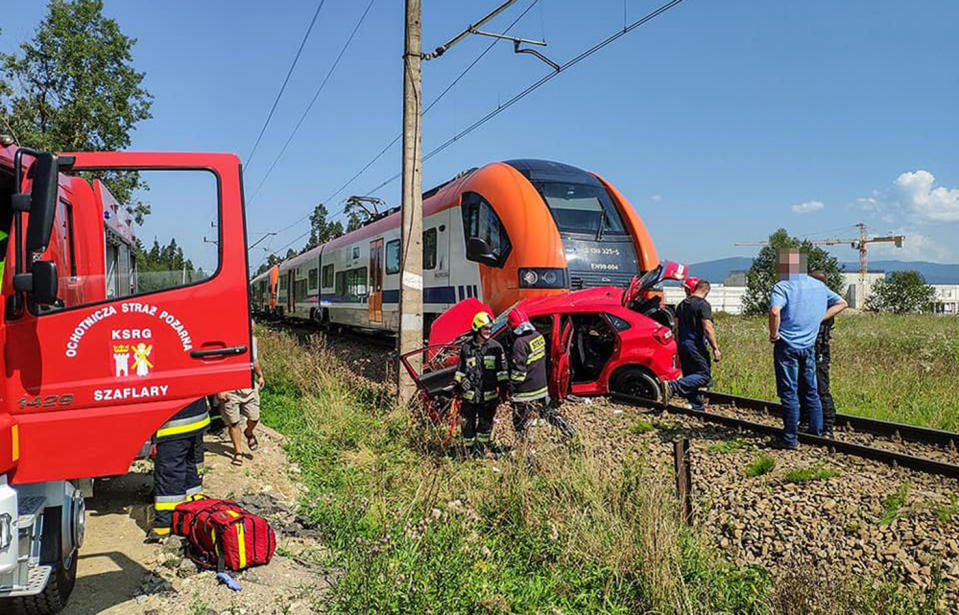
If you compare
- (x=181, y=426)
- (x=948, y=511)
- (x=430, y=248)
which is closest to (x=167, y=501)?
(x=181, y=426)

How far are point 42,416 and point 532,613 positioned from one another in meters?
2.70

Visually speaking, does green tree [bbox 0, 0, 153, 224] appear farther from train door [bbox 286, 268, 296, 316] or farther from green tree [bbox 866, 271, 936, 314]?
green tree [bbox 866, 271, 936, 314]

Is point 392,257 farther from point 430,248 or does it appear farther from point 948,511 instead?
point 948,511

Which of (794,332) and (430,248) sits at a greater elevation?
(430,248)

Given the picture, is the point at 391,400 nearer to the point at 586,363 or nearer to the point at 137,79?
the point at 586,363

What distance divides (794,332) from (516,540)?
3.40 meters

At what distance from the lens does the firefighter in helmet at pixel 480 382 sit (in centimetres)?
653

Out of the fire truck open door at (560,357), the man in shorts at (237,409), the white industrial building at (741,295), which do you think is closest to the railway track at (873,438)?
the fire truck open door at (560,357)

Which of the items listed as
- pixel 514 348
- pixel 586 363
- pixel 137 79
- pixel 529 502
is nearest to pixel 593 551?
pixel 529 502

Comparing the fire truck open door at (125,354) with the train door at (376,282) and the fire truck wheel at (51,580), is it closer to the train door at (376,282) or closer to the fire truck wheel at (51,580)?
the fire truck wheel at (51,580)

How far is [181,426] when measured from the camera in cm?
463

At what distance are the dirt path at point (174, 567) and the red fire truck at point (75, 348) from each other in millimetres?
351

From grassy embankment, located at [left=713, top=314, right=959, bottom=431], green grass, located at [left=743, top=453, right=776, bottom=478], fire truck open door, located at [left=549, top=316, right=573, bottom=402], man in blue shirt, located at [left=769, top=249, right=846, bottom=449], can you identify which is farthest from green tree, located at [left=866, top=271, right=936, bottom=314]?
green grass, located at [left=743, top=453, right=776, bottom=478]

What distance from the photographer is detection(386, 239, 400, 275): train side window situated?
13758 millimetres
